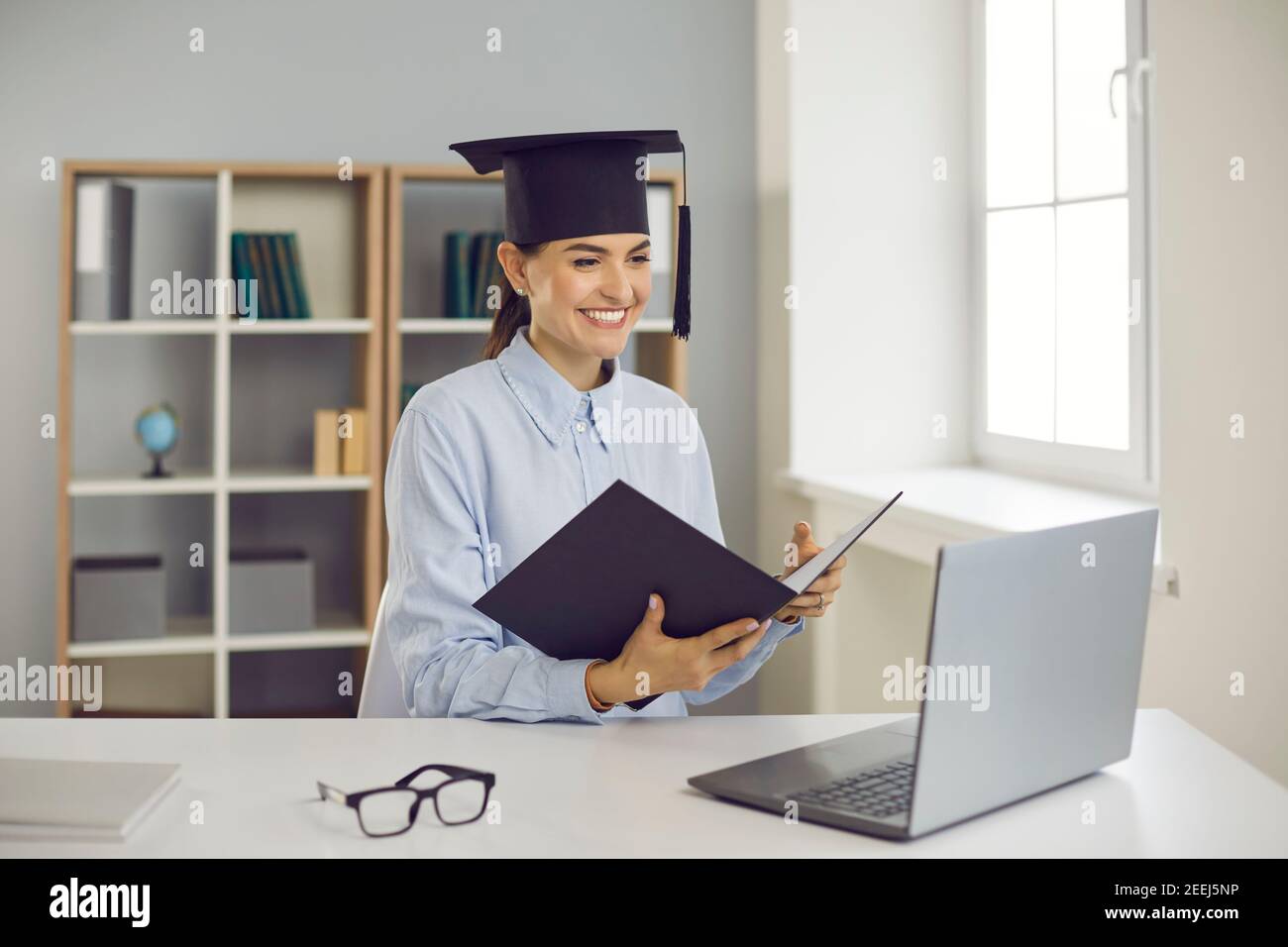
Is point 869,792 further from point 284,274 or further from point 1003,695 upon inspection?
point 284,274

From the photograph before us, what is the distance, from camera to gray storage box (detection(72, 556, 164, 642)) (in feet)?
10.2

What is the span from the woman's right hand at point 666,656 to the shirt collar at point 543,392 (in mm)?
445

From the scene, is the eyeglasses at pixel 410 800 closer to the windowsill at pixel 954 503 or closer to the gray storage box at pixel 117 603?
the windowsill at pixel 954 503

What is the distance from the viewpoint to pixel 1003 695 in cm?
105

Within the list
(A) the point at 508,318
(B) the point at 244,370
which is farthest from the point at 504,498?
(B) the point at 244,370

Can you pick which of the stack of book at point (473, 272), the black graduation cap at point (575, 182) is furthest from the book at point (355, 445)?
the black graduation cap at point (575, 182)

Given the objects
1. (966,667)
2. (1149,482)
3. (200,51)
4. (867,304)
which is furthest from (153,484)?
(966,667)

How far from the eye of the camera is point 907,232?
3355 mm

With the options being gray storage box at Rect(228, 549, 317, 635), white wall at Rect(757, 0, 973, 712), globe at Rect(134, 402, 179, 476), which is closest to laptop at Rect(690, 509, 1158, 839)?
white wall at Rect(757, 0, 973, 712)

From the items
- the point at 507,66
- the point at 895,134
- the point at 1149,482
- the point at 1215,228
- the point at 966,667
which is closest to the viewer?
the point at 966,667

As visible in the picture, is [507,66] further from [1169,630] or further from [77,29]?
[1169,630]

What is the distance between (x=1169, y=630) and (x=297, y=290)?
224 cm

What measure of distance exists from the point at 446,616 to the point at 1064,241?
2.02 metres

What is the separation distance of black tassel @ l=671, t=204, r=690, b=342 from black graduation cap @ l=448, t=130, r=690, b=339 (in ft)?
0.55
